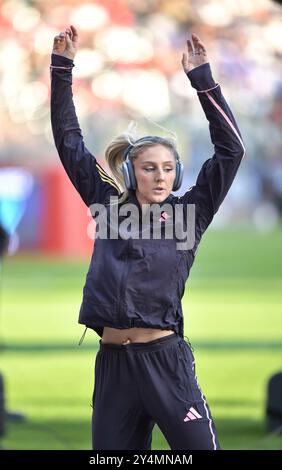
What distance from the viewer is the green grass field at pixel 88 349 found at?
25.2 feet

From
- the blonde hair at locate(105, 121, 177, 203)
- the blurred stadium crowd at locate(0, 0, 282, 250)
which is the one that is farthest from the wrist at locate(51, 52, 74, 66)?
the blurred stadium crowd at locate(0, 0, 282, 250)

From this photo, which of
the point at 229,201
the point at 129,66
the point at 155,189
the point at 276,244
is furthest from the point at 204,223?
the point at 229,201

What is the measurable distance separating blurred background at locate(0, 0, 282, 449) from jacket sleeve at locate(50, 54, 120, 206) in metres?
0.33

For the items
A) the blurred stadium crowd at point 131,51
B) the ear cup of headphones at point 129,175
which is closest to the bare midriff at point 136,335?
the ear cup of headphones at point 129,175

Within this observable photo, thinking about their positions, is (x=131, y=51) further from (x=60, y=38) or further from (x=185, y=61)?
(x=185, y=61)

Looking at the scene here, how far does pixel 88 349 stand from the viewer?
12180mm

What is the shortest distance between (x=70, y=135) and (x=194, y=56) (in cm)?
62

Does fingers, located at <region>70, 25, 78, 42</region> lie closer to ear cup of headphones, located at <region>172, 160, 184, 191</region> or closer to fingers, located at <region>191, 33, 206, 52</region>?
fingers, located at <region>191, 33, 206, 52</region>

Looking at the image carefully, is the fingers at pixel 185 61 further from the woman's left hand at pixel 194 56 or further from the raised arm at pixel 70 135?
the raised arm at pixel 70 135

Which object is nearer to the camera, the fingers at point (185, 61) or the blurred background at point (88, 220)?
the fingers at point (185, 61)

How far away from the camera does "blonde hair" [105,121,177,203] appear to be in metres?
4.57

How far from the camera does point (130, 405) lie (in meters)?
4.45

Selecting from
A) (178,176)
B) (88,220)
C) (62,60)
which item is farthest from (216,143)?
(88,220)

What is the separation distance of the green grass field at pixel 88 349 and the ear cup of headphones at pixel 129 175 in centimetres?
279
